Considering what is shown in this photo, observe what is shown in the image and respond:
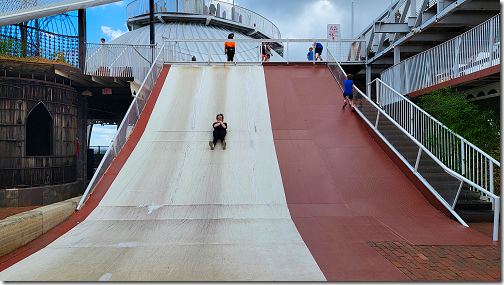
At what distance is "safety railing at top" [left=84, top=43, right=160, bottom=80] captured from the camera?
16797mm

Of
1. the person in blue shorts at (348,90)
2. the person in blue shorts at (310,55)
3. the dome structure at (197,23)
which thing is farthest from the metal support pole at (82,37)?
the person in blue shorts at (310,55)

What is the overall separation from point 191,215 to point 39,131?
41.7 ft

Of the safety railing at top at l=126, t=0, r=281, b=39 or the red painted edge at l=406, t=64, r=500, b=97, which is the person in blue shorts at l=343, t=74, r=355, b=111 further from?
the safety railing at top at l=126, t=0, r=281, b=39

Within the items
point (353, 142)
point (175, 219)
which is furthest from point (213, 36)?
point (175, 219)

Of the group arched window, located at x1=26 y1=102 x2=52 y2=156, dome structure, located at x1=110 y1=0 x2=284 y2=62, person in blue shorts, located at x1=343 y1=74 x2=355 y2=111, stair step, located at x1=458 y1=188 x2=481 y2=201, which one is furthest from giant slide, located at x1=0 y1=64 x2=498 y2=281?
dome structure, located at x1=110 y1=0 x2=284 y2=62

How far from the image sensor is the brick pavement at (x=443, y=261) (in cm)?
496

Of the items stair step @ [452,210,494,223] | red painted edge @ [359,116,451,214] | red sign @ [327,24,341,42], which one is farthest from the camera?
red sign @ [327,24,341,42]

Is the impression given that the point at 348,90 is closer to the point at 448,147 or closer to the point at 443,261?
the point at 448,147

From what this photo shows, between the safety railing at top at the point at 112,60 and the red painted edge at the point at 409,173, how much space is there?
11.8 meters

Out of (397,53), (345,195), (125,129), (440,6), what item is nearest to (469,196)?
(345,195)

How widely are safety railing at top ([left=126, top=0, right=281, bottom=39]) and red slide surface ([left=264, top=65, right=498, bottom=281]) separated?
23.9 metres

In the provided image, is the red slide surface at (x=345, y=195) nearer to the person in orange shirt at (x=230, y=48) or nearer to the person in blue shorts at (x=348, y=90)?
the person in blue shorts at (x=348, y=90)

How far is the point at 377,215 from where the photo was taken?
308 inches

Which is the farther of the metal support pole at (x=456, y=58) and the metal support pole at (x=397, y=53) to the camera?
the metal support pole at (x=397, y=53)
